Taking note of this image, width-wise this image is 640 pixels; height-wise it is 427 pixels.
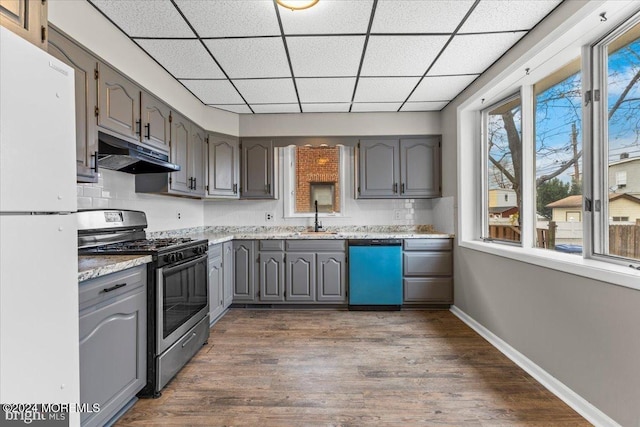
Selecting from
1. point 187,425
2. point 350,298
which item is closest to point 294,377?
point 187,425

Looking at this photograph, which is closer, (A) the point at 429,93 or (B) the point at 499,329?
(B) the point at 499,329

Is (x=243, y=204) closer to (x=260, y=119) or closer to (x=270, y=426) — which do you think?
(x=260, y=119)

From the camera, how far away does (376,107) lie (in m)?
3.80

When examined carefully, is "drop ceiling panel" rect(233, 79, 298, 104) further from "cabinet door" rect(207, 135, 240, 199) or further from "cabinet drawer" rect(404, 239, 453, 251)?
"cabinet drawer" rect(404, 239, 453, 251)

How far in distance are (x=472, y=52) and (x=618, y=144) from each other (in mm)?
1242

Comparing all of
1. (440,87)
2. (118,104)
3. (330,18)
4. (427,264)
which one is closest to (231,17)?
(330,18)

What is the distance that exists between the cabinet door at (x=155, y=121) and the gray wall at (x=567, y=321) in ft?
9.46

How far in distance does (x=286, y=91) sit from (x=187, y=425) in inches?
114

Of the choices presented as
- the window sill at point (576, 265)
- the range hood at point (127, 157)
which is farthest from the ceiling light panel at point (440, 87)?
the range hood at point (127, 157)

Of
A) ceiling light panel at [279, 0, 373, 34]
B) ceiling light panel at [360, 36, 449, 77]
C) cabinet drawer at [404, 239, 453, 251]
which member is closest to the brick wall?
cabinet drawer at [404, 239, 453, 251]

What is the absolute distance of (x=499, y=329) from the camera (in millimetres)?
2652

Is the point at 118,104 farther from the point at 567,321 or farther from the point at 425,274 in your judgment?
the point at 425,274

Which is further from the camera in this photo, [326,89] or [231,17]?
[326,89]

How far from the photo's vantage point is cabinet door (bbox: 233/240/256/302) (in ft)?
12.1
